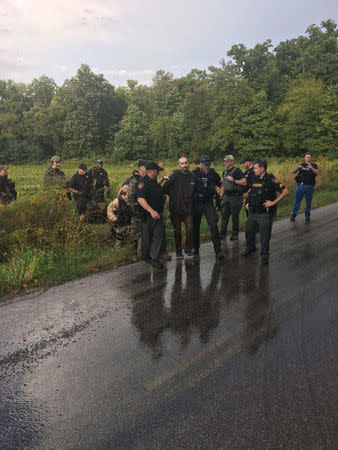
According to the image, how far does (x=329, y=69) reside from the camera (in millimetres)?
55812

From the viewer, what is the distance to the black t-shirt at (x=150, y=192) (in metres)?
6.68

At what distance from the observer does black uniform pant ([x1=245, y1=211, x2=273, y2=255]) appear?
6902mm

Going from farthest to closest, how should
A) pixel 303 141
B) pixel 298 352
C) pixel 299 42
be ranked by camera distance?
1. pixel 299 42
2. pixel 303 141
3. pixel 298 352

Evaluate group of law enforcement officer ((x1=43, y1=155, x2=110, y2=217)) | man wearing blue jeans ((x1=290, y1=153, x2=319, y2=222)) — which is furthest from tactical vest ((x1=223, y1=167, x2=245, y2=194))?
group of law enforcement officer ((x1=43, y1=155, x2=110, y2=217))

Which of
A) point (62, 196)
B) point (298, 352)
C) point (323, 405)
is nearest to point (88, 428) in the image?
point (323, 405)

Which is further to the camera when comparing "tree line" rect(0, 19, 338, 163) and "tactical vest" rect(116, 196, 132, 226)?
"tree line" rect(0, 19, 338, 163)

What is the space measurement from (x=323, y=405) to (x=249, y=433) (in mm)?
731

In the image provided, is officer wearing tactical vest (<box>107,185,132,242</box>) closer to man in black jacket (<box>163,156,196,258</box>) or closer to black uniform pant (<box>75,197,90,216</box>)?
man in black jacket (<box>163,156,196,258</box>)

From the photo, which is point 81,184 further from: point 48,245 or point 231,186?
point 231,186

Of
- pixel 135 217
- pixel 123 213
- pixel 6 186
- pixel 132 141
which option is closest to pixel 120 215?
pixel 123 213

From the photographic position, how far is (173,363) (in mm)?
3502

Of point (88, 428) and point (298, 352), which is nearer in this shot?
point (88, 428)

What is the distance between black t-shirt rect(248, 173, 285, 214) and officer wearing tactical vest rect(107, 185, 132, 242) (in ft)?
8.75

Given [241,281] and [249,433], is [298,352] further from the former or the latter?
[241,281]
